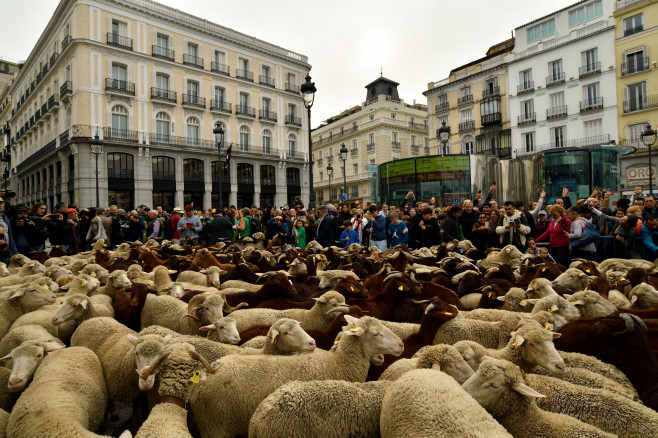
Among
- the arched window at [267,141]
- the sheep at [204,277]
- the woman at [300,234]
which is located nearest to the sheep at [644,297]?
the sheep at [204,277]

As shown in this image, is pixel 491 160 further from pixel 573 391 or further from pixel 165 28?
pixel 165 28

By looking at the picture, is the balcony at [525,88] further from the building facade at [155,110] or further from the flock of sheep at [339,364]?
the flock of sheep at [339,364]

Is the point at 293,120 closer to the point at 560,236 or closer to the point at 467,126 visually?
the point at 467,126

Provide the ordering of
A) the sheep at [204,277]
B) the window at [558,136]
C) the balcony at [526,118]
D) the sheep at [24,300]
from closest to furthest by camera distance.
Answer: the sheep at [24,300] < the sheep at [204,277] < the window at [558,136] < the balcony at [526,118]

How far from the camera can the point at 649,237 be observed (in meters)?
7.70

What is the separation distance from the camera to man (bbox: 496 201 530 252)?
8.70 meters

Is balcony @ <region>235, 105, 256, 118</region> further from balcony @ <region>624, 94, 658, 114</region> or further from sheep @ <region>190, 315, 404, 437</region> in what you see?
sheep @ <region>190, 315, 404, 437</region>

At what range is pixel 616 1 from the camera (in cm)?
3394

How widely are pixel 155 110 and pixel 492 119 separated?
114ft

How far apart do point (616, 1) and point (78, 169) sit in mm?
47979

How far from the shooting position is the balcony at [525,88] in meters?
39.2

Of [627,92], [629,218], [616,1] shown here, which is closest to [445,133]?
[629,218]

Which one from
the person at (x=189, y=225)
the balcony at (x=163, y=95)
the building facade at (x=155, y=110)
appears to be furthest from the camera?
the balcony at (x=163, y=95)

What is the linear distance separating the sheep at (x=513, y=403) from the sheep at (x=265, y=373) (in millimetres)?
838
